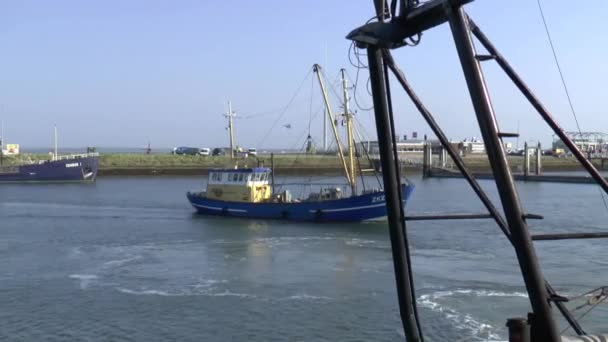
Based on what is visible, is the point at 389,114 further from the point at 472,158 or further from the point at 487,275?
the point at 472,158

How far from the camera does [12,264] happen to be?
2325cm

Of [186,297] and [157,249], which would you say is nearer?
[186,297]

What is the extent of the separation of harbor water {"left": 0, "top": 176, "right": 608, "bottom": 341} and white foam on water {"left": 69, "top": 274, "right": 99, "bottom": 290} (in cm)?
5

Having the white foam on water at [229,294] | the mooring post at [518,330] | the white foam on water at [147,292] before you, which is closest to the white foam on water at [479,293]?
the white foam on water at [229,294]

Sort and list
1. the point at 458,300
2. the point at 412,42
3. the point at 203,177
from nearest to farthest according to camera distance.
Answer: the point at 412,42, the point at 458,300, the point at 203,177

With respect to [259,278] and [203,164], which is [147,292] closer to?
[259,278]

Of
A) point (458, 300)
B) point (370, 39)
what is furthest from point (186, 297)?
point (370, 39)

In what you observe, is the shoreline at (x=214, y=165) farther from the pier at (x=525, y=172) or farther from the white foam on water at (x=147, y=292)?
the white foam on water at (x=147, y=292)

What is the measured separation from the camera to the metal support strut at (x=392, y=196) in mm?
7301

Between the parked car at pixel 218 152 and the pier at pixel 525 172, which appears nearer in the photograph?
the pier at pixel 525 172

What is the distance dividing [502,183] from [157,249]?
911 inches

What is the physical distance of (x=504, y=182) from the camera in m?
5.66

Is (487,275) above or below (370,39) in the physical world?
below

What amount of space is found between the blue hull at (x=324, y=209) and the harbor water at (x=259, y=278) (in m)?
1.00
